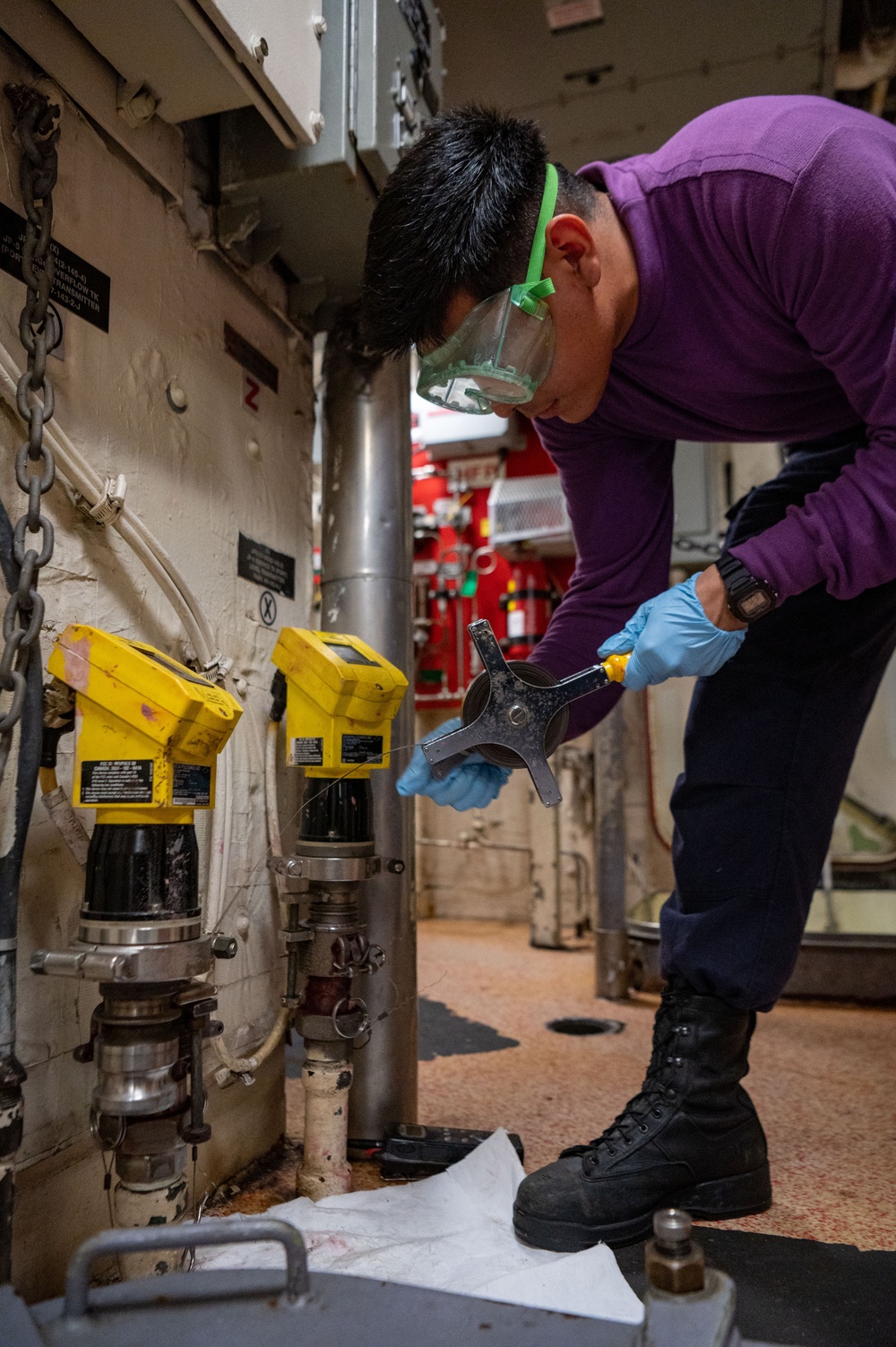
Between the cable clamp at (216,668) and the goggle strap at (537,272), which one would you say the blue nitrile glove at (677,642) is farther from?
the cable clamp at (216,668)

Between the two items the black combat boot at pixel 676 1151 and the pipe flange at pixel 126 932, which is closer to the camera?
the pipe flange at pixel 126 932

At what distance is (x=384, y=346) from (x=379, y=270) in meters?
0.09

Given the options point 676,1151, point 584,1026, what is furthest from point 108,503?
point 584,1026

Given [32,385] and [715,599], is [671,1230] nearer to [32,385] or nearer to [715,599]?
[715,599]

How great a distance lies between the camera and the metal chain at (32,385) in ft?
2.62

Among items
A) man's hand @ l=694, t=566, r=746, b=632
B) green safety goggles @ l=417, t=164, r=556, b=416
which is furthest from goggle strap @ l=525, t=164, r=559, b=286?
man's hand @ l=694, t=566, r=746, b=632

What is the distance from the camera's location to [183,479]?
3.86 ft

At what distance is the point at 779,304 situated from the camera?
0.97 metres

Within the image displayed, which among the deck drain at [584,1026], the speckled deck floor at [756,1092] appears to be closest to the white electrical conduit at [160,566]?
the speckled deck floor at [756,1092]

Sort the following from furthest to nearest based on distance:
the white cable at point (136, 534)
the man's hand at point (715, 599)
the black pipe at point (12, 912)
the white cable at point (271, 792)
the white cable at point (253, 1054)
A: the white cable at point (271, 792), the white cable at point (253, 1054), the man's hand at point (715, 599), the white cable at point (136, 534), the black pipe at point (12, 912)

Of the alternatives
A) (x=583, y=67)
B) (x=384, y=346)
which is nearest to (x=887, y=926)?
(x=384, y=346)

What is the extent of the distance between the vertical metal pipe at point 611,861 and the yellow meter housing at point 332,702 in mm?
1443

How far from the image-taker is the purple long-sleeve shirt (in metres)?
0.88

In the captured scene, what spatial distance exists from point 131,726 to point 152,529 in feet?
1.24
